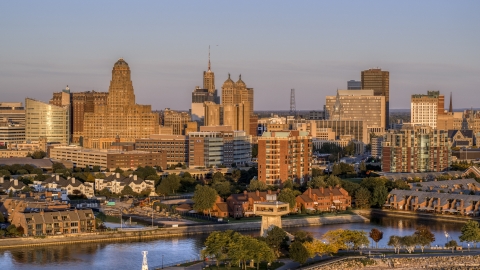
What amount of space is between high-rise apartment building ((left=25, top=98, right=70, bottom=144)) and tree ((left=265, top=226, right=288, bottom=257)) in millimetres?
61988

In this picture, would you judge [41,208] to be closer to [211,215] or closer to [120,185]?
[211,215]

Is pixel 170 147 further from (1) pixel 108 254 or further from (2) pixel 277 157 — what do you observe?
(1) pixel 108 254

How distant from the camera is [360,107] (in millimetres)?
125062

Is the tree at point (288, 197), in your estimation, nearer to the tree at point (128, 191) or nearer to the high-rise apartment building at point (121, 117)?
the tree at point (128, 191)

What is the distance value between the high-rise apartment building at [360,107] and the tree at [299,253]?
307 feet

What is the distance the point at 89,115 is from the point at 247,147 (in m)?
22.0

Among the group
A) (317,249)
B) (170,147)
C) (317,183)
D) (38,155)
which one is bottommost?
(317,249)

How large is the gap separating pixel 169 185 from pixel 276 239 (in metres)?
22.8

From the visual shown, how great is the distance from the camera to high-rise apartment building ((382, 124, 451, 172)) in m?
63.5

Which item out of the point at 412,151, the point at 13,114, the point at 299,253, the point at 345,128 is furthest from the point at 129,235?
the point at 345,128

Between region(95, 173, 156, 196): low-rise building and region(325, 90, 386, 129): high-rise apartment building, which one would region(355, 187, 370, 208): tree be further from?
region(325, 90, 386, 129): high-rise apartment building

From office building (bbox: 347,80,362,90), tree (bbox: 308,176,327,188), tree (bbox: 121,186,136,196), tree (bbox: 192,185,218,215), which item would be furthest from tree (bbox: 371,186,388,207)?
office building (bbox: 347,80,362,90)

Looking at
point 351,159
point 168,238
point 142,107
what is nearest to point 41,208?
point 168,238

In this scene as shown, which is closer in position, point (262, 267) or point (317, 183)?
point (262, 267)
